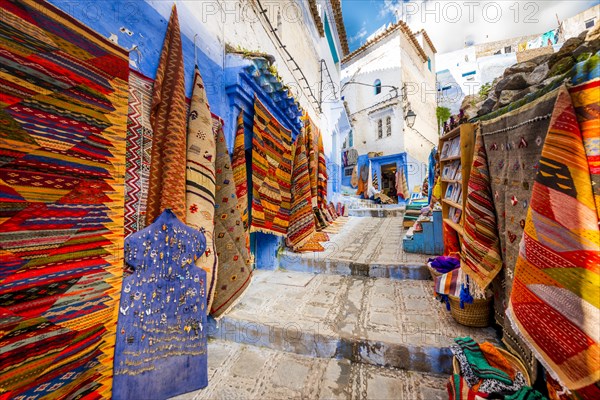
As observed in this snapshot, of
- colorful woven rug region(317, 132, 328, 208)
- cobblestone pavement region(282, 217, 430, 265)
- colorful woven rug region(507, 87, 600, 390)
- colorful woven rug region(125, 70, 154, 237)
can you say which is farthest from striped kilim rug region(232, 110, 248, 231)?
colorful woven rug region(317, 132, 328, 208)

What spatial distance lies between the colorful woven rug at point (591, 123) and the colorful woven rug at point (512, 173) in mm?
167

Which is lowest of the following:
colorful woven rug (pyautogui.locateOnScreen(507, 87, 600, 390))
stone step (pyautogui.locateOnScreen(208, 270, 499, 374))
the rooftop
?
stone step (pyautogui.locateOnScreen(208, 270, 499, 374))

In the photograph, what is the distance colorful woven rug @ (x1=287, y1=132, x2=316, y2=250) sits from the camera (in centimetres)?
432

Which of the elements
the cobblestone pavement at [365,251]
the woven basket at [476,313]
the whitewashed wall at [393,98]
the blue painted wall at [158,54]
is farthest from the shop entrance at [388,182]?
the woven basket at [476,313]

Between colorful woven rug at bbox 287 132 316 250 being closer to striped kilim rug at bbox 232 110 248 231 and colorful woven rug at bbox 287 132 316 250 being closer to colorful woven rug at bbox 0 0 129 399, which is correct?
striped kilim rug at bbox 232 110 248 231

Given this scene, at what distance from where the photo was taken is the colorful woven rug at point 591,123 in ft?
3.36

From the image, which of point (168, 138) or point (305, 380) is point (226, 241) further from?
point (305, 380)

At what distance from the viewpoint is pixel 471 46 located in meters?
23.7

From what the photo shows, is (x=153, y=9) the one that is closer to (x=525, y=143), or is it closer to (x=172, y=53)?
(x=172, y=53)

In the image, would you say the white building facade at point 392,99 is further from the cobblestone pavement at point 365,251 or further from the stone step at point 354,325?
the stone step at point 354,325

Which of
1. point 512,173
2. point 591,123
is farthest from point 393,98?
point 591,123

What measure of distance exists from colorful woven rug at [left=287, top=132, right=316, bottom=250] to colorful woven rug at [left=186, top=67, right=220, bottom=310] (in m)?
2.37

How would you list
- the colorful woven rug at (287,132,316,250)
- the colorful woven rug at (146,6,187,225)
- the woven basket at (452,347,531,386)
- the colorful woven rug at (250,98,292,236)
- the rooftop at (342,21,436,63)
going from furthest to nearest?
1. the rooftop at (342,21,436,63)
2. the colorful woven rug at (287,132,316,250)
3. the colorful woven rug at (250,98,292,236)
4. the colorful woven rug at (146,6,187,225)
5. the woven basket at (452,347,531,386)

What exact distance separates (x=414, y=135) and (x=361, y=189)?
181 inches
